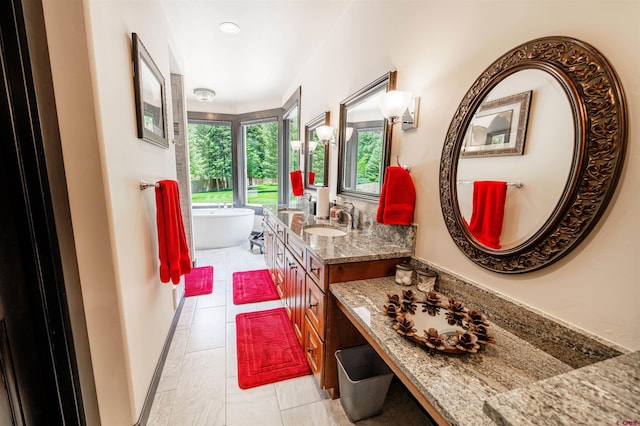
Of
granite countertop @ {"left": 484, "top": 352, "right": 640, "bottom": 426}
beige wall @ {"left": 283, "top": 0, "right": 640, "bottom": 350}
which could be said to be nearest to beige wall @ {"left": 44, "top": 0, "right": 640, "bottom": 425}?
beige wall @ {"left": 283, "top": 0, "right": 640, "bottom": 350}

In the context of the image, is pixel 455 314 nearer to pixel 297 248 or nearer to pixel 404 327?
pixel 404 327

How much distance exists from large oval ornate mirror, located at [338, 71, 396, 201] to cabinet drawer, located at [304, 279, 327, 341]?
0.77 m

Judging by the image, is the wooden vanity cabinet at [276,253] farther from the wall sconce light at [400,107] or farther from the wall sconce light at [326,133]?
the wall sconce light at [400,107]

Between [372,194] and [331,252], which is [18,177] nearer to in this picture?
[331,252]

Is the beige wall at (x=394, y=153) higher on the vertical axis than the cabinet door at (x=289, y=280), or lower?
higher

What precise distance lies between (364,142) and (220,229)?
3.23 metres

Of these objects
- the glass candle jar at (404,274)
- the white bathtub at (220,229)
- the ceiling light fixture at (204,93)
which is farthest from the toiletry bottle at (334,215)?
the ceiling light fixture at (204,93)

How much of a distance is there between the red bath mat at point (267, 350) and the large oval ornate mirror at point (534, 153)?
1376mm

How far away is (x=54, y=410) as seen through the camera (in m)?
0.97

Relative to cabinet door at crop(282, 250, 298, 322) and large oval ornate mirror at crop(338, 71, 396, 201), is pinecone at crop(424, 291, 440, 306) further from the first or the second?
cabinet door at crop(282, 250, 298, 322)

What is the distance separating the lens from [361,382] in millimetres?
1258

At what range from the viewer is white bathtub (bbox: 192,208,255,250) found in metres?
4.23

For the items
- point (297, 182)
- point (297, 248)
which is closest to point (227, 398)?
point (297, 248)

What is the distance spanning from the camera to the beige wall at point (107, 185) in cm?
92
